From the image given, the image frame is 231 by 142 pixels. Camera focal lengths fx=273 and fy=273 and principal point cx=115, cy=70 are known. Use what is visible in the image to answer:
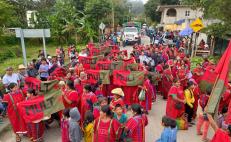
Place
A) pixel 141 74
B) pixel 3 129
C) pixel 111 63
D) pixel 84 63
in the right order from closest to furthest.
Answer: pixel 3 129, pixel 141 74, pixel 111 63, pixel 84 63

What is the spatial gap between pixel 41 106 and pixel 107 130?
8.51ft

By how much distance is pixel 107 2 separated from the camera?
123ft

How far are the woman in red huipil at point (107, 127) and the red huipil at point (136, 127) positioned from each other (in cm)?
26

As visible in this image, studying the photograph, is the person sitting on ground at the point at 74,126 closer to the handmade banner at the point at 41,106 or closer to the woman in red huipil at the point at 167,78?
the handmade banner at the point at 41,106

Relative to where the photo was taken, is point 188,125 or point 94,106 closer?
point 94,106

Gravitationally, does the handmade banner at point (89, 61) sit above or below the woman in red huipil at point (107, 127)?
above

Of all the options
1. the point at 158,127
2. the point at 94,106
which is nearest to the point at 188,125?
the point at 158,127

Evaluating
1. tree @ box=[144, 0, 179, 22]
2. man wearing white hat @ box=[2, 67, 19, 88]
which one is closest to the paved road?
man wearing white hat @ box=[2, 67, 19, 88]

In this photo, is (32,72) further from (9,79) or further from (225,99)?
(225,99)

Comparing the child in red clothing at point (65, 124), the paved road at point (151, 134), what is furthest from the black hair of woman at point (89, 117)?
the paved road at point (151, 134)

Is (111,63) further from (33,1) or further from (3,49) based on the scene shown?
(33,1)

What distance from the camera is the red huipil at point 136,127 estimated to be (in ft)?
17.6

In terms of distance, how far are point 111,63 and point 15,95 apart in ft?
13.6

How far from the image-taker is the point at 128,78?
368 inches
